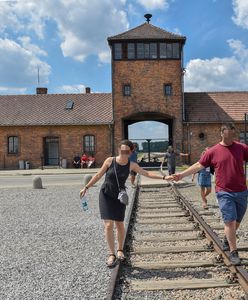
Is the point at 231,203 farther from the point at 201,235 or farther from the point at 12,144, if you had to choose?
the point at 12,144

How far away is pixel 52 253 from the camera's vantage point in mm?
6473

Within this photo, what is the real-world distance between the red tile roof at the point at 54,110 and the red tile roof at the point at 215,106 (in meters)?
6.64

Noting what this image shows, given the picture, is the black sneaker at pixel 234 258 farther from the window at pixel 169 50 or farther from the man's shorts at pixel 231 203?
the window at pixel 169 50

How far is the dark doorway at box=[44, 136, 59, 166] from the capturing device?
110ft

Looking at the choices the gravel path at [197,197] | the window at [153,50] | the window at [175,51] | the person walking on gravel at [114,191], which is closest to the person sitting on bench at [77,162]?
the window at [153,50]

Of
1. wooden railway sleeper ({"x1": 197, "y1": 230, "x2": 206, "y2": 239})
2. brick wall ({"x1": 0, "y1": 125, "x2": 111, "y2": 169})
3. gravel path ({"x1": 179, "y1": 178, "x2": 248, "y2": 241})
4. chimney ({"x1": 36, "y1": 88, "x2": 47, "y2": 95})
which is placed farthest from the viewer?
chimney ({"x1": 36, "y1": 88, "x2": 47, "y2": 95})

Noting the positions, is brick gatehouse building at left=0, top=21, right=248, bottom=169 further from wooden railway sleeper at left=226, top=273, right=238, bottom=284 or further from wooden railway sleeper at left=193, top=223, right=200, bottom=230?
wooden railway sleeper at left=226, top=273, right=238, bottom=284

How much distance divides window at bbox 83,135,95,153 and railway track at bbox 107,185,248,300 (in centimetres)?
2310

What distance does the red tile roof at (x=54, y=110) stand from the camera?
32.4m

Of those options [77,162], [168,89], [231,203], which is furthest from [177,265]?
[168,89]

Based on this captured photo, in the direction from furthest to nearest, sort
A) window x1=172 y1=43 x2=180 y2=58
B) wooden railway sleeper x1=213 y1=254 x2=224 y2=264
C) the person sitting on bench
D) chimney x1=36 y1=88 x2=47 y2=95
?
chimney x1=36 y1=88 x2=47 y2=95, the person sitting on bench, window x1=172 y1=43 x2=180 y2=58, wooden railway sleeper x1=213 y1=254 x2=224 y2=264

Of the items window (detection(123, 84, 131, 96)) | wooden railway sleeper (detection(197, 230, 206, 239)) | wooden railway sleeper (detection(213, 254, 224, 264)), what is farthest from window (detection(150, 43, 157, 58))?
wooden railway sleeper (detection(213, 254, 224, 264))

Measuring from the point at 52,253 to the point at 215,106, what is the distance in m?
28.6

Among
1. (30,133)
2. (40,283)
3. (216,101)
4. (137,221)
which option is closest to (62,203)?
(137,221)
